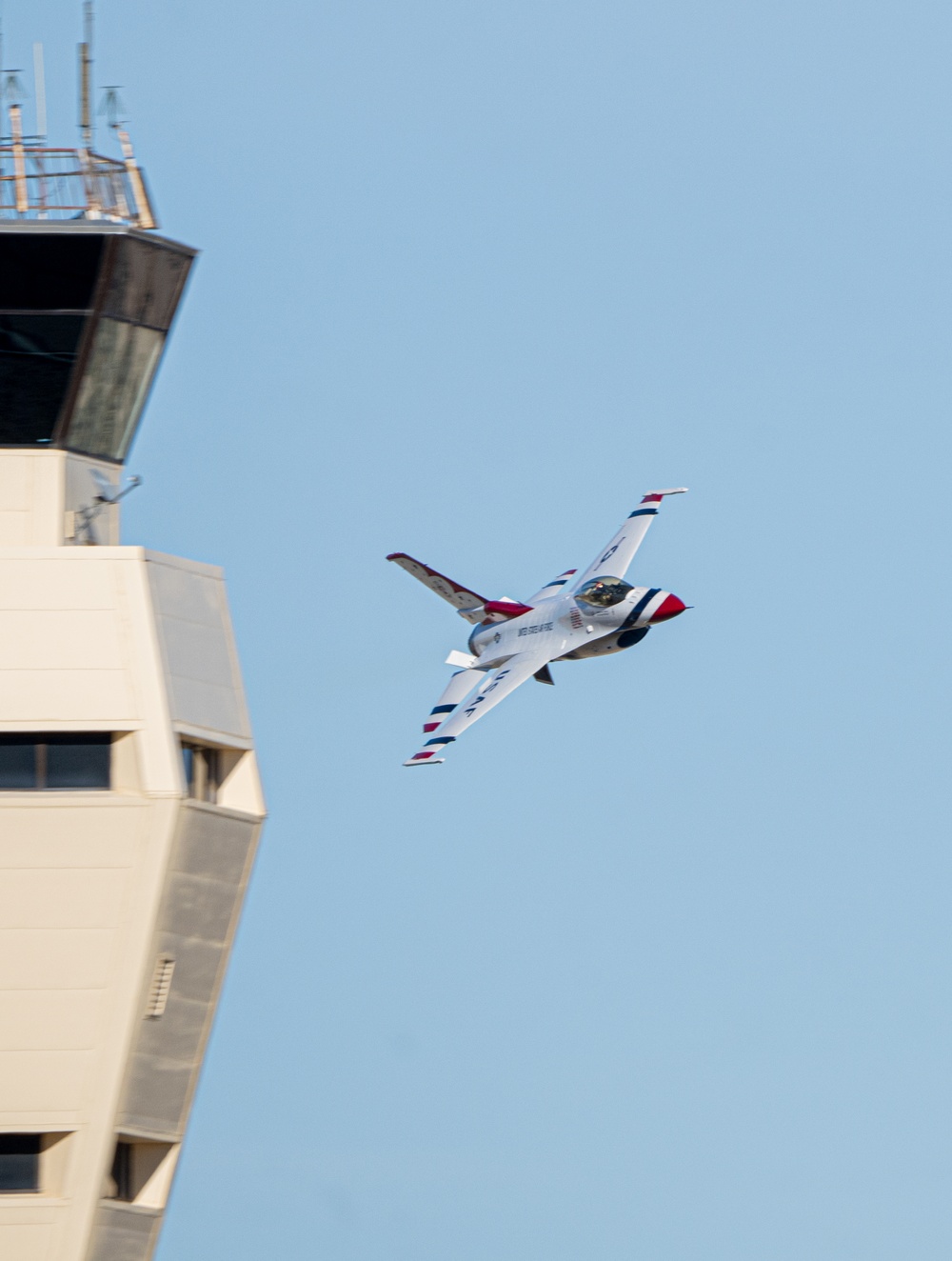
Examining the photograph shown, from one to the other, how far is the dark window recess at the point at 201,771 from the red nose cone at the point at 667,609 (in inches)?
A: 843

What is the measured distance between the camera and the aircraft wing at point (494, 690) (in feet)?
198

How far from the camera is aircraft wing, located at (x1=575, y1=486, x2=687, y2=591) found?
6731 cm

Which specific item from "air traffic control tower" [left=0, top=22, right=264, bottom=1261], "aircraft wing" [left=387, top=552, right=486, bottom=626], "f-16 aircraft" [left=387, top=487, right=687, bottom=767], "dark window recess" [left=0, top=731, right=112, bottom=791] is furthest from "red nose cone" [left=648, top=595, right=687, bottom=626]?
"dark window recess" [left=0, top=731, right=112, bottom=791]

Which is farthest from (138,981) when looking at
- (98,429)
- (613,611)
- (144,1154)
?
(613,611)

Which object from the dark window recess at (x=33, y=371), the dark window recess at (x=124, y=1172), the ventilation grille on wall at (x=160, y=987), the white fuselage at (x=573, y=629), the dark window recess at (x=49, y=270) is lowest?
the dark window recess at (x=124, y=1172)

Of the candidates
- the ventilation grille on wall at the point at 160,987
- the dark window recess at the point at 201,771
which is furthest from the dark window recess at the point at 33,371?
the ventilation grille on wall at the point at 160,987

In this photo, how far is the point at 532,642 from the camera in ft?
203

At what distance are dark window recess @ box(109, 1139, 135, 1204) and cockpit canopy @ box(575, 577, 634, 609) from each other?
24585 millimetres

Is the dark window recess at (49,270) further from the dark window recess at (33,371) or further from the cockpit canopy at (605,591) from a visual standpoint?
the cockpit canopy at (605,591)

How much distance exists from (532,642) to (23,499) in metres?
Answer: 24.4

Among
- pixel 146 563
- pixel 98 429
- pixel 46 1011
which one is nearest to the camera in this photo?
pixel 46 1011

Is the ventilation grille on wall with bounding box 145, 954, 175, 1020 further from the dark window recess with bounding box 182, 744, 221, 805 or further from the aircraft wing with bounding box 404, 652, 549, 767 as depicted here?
the aircraft wing with bounding box 404, 652, 549, 767

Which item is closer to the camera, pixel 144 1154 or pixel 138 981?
pixel 138 981

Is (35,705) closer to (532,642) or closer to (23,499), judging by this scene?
(23,499)
